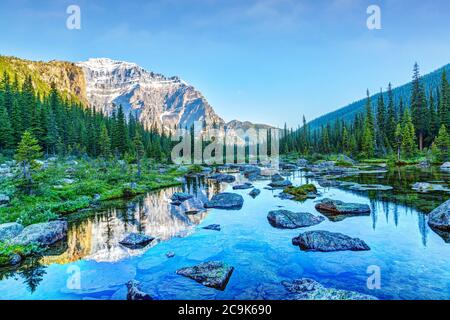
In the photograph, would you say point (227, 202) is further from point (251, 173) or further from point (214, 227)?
point (251, 173)

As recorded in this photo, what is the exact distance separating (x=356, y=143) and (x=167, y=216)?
78380mm

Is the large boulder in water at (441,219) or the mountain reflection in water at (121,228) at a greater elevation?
the large boulder in water at (441,219)

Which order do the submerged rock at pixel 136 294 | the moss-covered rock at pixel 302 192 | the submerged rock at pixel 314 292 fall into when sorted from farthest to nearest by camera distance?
the moss-covered rock at pixel 302 192
the submerged rock at pixel 136 294
the submerged rock at pixel 314 292

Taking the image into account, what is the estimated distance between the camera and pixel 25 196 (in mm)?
22672

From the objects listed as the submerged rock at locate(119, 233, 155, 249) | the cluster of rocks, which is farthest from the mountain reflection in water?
the cluster of rocks

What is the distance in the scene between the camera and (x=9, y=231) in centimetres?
1510

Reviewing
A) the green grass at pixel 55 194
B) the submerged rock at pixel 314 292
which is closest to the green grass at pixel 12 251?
the green grass at pixel 55 194

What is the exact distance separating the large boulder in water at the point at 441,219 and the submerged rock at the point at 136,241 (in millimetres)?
16591

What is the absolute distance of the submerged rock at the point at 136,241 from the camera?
47.7 ft

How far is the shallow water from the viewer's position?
9383mm

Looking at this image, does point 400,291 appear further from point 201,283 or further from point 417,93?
point 417,93

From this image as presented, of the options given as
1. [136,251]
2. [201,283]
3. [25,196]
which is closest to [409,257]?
[201,283]

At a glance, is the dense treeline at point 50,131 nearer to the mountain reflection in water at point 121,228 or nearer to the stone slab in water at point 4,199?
the mountain reflection in water at point 121,228

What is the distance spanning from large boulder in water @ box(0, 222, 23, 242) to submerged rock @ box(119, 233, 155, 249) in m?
6.10
